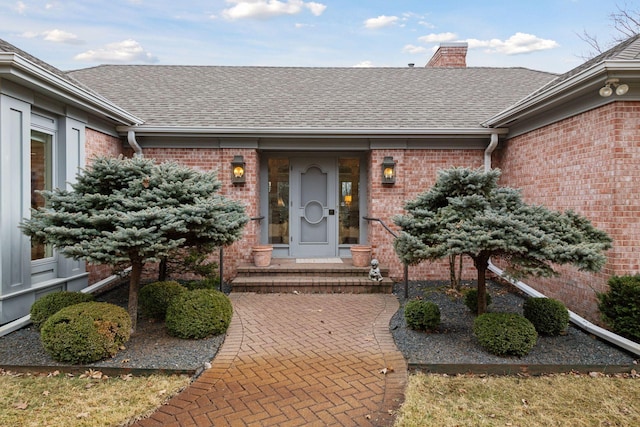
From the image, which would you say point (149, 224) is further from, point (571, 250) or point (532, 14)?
point (532, 14)

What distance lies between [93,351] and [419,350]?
3198 millimetres

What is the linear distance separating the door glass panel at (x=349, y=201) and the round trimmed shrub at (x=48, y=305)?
203 inches

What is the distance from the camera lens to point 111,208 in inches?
161

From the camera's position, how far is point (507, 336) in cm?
390

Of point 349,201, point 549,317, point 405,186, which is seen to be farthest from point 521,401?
point 349,201

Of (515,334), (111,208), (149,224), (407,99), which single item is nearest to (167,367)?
(149,224)

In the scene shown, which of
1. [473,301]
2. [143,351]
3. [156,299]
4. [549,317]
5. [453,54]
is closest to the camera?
[143,351]

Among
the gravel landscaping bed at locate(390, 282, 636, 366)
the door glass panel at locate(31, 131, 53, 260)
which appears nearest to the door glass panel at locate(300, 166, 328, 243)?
the gravel landscaping bed at locate(390, 282, 636, 366)

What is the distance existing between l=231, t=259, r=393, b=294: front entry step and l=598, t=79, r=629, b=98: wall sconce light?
4008 millimetres

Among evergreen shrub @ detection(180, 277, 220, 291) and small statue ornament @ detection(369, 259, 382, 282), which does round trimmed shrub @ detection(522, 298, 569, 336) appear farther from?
evergreen shrub @ detection(180, 277, 220, 291)

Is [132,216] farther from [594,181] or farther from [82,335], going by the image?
[594,181]

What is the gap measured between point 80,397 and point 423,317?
3.48 metres

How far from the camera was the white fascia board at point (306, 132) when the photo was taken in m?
7.16

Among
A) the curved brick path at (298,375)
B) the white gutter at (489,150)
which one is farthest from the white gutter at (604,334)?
the white gutter at (489,150)
